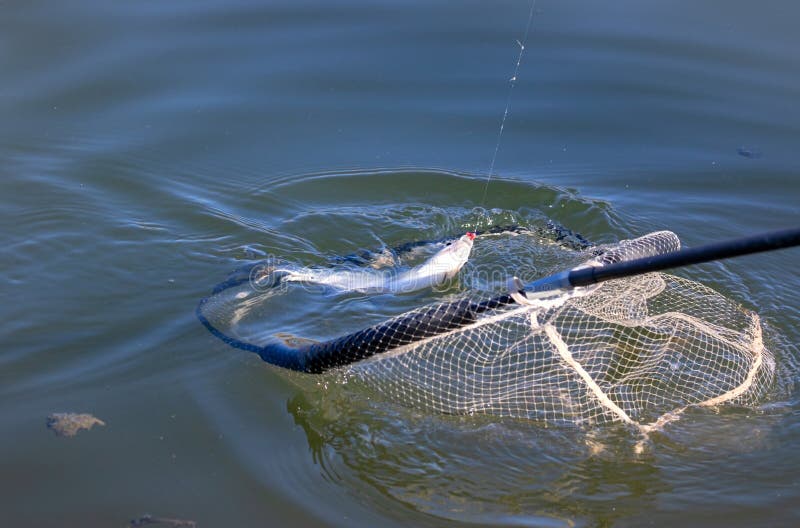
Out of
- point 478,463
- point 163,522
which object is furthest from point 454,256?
point 163,522

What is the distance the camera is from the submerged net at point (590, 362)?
13.1 ft

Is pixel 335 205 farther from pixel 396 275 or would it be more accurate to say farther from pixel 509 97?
pixel 509 97

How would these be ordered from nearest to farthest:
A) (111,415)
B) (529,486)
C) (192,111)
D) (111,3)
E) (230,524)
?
1. (230,524)
2. (529,486)
3. (111,415)
4. (192,111)
5. (111,3)

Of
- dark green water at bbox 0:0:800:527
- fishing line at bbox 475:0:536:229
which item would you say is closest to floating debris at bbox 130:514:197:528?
dark green water at bbox 0:0:800:527

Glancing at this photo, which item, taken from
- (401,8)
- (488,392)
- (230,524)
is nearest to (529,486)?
(488,392)

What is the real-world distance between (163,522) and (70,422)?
92cm

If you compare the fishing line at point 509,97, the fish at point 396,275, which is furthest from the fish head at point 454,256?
the fishing line at point 509,97

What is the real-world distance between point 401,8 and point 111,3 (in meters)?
3.11

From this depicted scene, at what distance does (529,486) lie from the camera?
140 inches

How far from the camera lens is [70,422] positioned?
388 centimetres

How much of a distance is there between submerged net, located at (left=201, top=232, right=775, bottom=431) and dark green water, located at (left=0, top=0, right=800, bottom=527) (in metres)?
0.16

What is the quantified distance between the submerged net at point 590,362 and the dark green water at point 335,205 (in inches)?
6.5

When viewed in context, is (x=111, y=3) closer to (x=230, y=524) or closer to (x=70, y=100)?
(x=70, y=100)

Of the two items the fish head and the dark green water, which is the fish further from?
the dark green water
